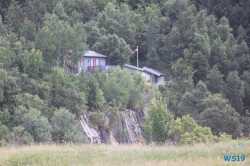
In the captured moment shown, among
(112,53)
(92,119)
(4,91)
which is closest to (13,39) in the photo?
(4,91)

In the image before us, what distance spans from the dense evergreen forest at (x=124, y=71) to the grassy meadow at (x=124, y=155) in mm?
8080

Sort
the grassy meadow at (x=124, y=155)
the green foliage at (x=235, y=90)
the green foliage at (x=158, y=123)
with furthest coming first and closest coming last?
the green foliage at (x=235, y=90) < the green foliage at (x=158, y=123) < the grassy meadow at (x=124, y=155)

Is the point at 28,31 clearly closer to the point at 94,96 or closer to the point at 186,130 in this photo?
the point at 94,96

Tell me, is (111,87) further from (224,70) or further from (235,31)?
(235,31)

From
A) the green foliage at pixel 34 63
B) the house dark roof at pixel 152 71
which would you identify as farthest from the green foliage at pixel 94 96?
the house dark roof at pixel 152 71

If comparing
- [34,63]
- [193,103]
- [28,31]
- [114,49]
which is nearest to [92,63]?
[114,49]

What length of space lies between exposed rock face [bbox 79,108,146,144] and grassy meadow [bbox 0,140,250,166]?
2424 centimetres

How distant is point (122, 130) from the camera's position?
1812 inches

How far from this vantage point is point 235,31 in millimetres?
76438

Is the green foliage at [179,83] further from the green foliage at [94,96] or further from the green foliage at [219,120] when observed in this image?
the green foliage at [94,96]

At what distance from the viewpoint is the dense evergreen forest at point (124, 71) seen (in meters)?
38.0

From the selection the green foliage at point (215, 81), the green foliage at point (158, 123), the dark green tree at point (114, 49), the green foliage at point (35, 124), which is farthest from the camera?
the green foliage at point (215, 81)

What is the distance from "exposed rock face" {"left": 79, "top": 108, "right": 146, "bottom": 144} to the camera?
1647 inches

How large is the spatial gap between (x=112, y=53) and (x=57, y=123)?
2271 centimetres
